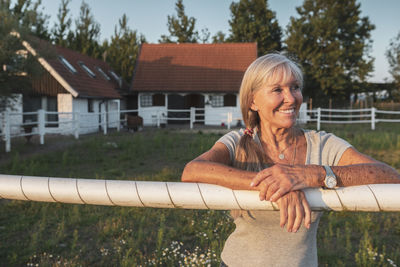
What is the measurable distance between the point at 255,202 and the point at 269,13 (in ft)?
116

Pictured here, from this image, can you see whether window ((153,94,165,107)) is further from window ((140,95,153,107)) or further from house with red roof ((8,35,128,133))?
house with red roof ((8,35,128,133))

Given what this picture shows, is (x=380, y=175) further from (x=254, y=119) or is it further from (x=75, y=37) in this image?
(x=75, y=37)

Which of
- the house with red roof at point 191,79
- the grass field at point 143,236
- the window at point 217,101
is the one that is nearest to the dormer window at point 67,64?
the house with red roof at point 191,79

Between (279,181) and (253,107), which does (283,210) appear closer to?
(279,181)

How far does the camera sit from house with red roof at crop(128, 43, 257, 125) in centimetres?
2350

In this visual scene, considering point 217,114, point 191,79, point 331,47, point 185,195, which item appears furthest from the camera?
point 331,47

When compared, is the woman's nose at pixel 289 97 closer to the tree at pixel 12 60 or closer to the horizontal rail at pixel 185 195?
the horizontal rail at pixel 185 195

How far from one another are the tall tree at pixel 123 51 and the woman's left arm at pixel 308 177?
30531 millimetres

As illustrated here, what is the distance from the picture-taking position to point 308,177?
4.39 feet

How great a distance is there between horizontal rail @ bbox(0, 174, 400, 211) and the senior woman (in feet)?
0.63

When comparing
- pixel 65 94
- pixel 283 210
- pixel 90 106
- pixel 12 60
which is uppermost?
pixel 12 60

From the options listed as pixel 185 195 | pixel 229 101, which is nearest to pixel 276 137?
pixel 185 195

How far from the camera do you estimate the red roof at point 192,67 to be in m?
23.5

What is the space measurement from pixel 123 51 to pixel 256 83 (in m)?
31.1
